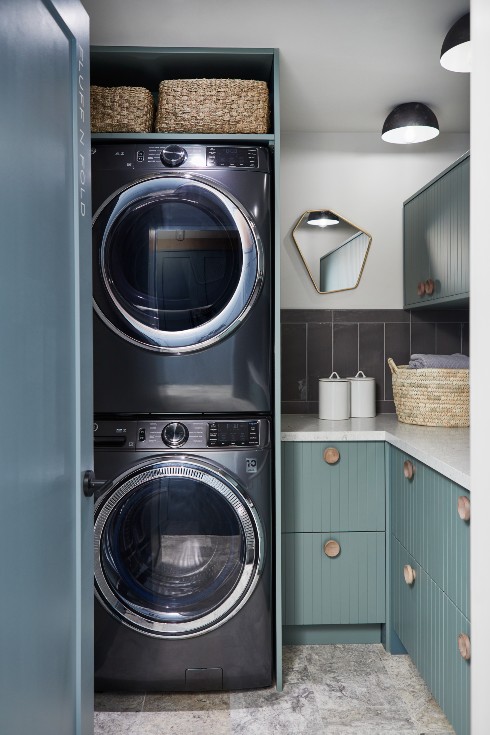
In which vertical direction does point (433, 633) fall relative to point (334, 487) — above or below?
below

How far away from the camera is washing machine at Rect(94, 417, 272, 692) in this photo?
227cm

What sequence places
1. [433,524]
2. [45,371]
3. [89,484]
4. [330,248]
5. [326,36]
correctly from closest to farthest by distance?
[45,371] < [89,484] < [433,524] < [326,36] < [330,248]

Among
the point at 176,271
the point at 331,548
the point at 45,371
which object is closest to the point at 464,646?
the point at 331,548

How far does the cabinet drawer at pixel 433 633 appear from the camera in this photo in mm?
1825

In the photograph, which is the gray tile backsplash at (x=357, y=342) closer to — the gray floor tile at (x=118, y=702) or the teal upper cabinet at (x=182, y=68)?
the teal upper cabinet at (x=182, y=68)

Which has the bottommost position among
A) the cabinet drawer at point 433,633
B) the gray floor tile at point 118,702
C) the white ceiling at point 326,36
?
the gray floor tile at point 118,702

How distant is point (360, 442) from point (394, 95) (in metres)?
1.43

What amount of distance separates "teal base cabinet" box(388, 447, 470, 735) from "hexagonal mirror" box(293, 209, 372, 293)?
0.99 m

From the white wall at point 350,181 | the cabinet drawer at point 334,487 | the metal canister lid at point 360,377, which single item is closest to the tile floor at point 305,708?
the cabinet drawer at point 334,487

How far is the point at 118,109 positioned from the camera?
2.29 meters

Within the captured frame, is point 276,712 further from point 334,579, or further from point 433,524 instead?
point 433,524

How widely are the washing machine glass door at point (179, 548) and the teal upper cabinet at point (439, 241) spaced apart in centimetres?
118

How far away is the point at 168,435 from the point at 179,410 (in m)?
0.09

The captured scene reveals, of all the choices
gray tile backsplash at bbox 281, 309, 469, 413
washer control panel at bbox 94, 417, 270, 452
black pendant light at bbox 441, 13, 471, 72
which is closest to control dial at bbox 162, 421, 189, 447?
washer control panel at bbox 94, 417, 270, 452
